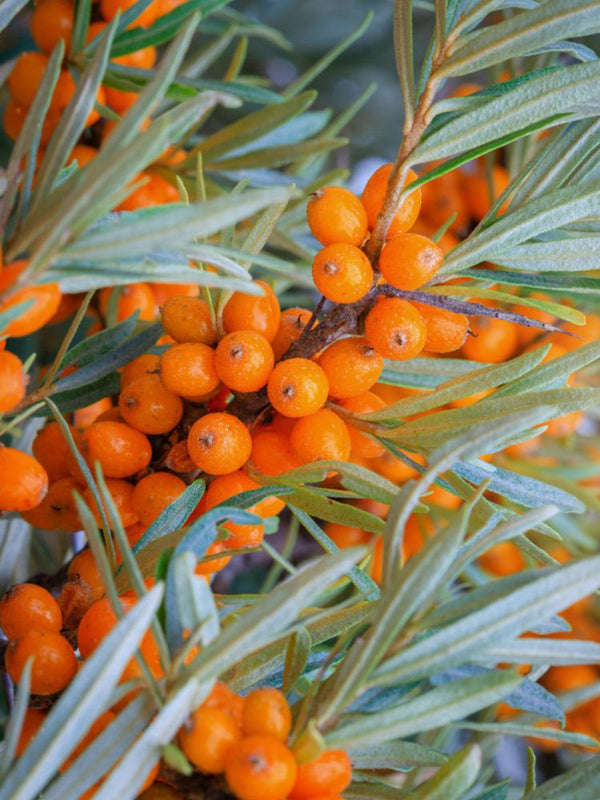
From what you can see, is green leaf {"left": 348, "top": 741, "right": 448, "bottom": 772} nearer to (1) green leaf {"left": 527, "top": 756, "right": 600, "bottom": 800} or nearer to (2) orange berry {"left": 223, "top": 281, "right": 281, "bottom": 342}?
(1) green leaf {"left": 527, "top": 756, "right": 600, "bottom": 800}

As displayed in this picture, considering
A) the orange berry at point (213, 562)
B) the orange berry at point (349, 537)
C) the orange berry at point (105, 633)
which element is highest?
the orange berry at point (105, 633)

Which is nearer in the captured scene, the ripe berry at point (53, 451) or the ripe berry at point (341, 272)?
the ripe berry at point (341, 272)

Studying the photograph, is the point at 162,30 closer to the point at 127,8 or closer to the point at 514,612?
the point at 127,8

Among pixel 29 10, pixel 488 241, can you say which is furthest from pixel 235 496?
pixel 29 10

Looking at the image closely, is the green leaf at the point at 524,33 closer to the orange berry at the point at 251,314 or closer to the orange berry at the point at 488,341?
the orange berry at the point at 251,314

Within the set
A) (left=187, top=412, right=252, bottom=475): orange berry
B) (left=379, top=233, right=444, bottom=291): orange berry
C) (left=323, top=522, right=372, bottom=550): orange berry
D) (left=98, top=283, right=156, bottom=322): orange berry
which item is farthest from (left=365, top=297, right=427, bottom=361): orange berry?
(left=323, top=522, right=372, bottom=550): orange berry

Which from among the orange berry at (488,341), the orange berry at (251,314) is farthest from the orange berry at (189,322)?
the orange berry at (488,341)
